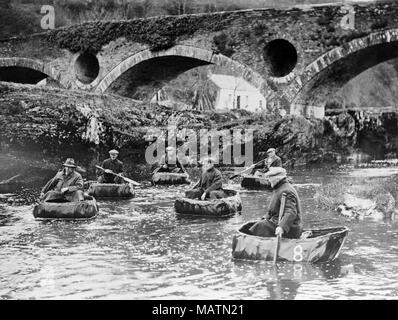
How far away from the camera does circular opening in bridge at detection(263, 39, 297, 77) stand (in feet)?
76.7

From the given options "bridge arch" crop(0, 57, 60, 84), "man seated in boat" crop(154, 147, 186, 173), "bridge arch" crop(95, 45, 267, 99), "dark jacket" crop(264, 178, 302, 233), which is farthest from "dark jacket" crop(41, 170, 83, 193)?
"bridge arch" crop(0, 57, 60, 84)

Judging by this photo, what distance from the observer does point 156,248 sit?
348 inches

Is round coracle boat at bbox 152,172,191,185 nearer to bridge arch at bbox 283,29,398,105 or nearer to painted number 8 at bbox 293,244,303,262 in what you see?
painted number 8 at bbox 293,244,303,262

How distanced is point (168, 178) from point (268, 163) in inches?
126

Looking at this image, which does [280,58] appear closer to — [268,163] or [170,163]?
[170,163]

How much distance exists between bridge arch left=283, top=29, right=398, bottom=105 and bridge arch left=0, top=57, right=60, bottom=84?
10.6 meters

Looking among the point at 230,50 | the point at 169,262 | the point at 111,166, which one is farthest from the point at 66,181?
the point at 230,50

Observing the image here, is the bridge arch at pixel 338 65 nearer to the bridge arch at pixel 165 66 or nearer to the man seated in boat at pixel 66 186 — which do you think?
the bridge arch at pixel 165 66

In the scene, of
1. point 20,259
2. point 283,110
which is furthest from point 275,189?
point 283,110

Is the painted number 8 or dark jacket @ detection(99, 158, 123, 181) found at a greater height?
dark jacket @ detection(99, 158, 123, 181)

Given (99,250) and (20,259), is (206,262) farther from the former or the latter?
(20,259)

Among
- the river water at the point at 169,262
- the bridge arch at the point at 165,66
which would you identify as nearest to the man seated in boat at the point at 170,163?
the river water at the point at 169,262

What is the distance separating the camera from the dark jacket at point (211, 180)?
38.0ft
